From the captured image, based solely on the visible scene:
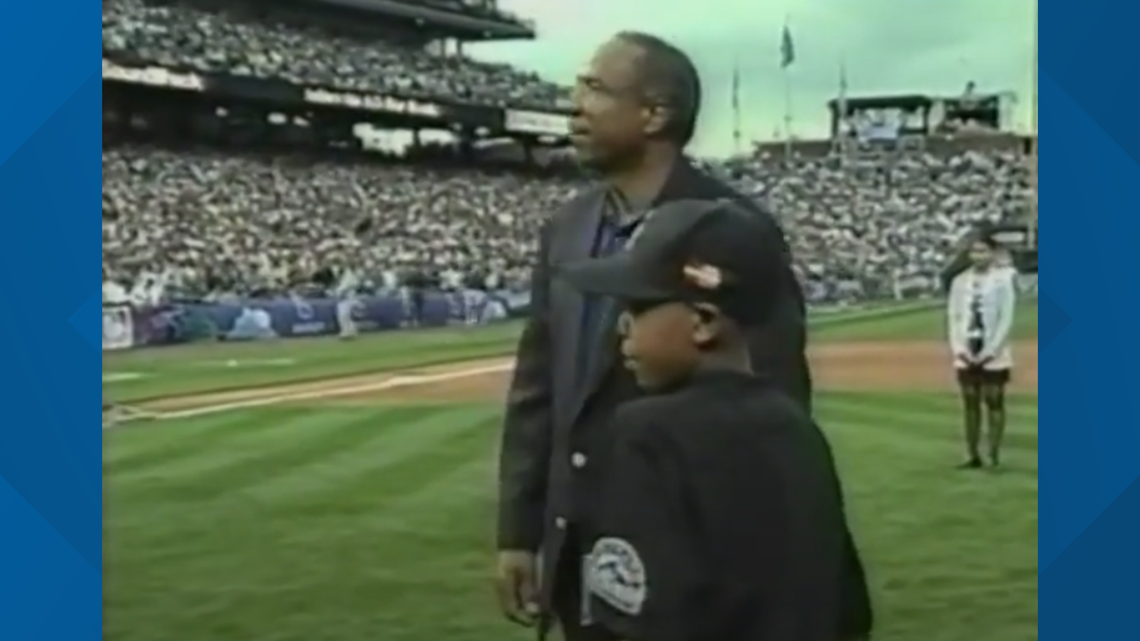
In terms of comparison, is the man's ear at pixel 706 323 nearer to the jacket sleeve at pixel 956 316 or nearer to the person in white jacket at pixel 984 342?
the person in white jacket at pixel 984 342

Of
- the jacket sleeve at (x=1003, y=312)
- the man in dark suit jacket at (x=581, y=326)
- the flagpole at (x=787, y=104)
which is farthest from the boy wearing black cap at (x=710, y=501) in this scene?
the jacket sleeve at (x=1003, y=312)

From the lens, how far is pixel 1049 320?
382 centimetres

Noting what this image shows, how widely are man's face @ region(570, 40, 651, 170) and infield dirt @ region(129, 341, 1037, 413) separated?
4.85 feet

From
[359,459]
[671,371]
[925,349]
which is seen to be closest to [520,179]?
[359,459]

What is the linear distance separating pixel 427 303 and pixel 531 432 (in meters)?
2.21

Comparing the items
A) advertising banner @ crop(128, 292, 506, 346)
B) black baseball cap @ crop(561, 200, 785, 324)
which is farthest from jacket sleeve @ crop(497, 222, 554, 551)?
advertising banner @ crop(128, 292, 506, 346)

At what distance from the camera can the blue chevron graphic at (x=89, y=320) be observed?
388 cm

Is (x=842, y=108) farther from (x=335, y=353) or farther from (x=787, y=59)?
(x=335, y=353)

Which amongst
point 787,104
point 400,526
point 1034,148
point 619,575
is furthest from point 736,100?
point 619,575

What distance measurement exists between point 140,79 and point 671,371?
2.80m

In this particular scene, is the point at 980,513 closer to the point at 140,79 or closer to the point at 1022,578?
the point at 1022,578

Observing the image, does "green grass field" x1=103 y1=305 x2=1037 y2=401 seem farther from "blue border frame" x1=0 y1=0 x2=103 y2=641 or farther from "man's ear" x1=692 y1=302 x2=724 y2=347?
"man's ear" x1=692 y1=302 x2=724 y2=347

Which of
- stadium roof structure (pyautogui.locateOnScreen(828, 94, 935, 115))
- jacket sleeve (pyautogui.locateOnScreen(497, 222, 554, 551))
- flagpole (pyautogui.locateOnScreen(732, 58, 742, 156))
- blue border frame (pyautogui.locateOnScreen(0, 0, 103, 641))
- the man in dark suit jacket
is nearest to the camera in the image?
the man in dark suit jacket

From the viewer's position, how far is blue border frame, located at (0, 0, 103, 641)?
3.87 metres
